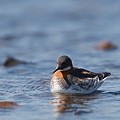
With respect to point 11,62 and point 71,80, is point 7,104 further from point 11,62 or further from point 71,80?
point 11,62

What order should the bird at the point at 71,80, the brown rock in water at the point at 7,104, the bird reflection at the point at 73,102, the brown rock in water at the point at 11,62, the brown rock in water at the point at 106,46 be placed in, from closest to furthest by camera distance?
the bird reflection at the point at 73,102 → the brown rock in water at the point at 7,104 → the bird at the point at 71,80 → the brown rock in water at the point at 11,62 → the brown rock in water at the point at 106,46

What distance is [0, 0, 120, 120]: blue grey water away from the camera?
1252cm

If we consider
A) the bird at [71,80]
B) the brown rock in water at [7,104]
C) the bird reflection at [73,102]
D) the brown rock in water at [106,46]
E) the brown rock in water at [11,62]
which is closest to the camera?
the bird reflection at [73,102]

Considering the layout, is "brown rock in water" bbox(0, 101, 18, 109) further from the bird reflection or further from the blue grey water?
the bird reflection

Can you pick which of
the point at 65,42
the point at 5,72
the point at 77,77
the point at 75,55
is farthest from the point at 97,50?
the point at 77,77

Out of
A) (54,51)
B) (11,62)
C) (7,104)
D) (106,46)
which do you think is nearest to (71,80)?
(7,104)

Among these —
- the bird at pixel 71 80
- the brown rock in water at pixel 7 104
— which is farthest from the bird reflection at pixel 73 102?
the brown rock in water at pixel 7 104

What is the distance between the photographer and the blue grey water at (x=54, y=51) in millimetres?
12516

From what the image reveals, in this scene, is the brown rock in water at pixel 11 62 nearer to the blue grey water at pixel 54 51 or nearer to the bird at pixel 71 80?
the blue grey water at pixel 54 51

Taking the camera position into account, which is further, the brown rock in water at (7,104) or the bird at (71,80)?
the bird at (71,80)

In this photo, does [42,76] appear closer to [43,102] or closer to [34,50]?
[43,102]

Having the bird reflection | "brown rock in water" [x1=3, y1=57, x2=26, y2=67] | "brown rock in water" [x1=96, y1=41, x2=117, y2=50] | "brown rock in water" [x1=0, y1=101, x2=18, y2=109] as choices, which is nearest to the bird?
the bird reflection

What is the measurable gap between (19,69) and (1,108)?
477 cm

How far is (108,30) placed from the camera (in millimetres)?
24797
